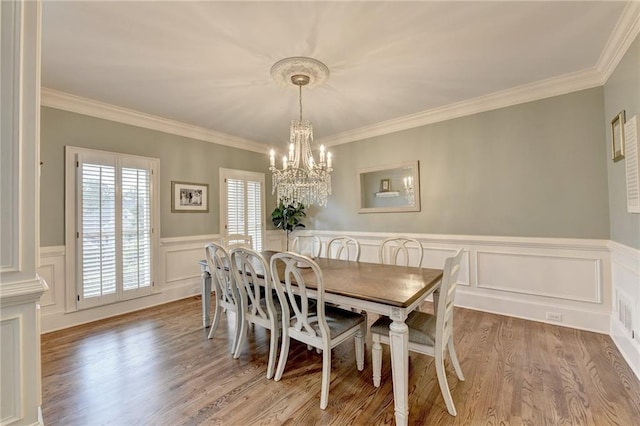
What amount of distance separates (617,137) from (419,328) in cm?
244

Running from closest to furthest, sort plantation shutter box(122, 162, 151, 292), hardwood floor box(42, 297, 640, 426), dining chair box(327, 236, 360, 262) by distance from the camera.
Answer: hardwood floor box(42, 297, 640, 426), dining chair box(327, 236, 360, 262), plantation shutter box(122, 162, 151, 292)

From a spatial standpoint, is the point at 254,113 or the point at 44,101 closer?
the point at 44,101

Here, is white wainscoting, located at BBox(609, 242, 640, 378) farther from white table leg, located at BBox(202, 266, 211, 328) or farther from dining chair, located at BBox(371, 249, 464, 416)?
white table leg, located at BBox(202, 266, 211, 328)

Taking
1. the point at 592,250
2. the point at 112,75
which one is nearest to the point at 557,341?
the point at 592,250

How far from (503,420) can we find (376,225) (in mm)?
2958

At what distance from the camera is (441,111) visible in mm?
3701

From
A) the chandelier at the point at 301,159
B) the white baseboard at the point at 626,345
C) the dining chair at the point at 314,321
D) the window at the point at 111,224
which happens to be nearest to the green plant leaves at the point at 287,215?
the window at the point at 111,224

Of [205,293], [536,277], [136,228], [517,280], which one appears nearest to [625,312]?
[536,277]

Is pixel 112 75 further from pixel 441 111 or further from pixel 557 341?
pixel 557 341

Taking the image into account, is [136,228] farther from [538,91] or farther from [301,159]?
[538,91]

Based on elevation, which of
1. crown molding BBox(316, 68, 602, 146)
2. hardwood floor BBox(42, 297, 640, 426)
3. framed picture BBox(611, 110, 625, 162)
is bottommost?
hardwood floor BBox(42, 297, 640, 426)

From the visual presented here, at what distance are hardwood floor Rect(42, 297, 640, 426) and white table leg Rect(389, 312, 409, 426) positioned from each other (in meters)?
0.14

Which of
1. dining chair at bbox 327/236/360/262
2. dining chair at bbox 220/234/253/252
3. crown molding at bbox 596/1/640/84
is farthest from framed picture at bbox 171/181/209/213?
crown molding at bbox 596/1/640/84

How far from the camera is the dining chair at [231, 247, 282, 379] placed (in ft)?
7.15
